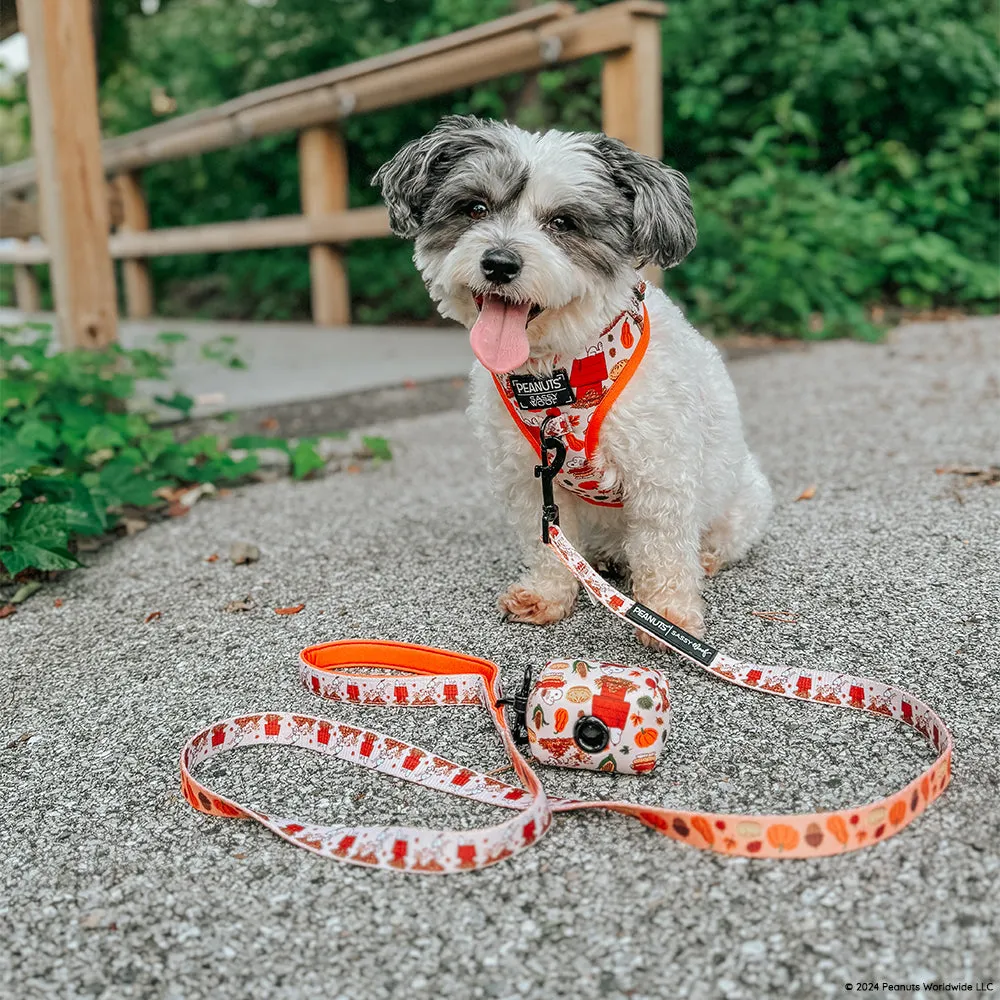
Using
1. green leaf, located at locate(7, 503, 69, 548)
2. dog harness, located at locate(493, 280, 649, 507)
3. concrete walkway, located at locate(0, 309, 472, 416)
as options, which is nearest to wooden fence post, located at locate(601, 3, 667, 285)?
concrete walkway, located at locate(0, 309, 472, 416)

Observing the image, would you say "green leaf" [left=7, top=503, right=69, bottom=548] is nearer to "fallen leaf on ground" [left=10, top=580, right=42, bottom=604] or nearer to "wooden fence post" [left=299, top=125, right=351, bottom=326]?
"fallen leaf on ground" [left=10, top=580, right=42, bottom=604]

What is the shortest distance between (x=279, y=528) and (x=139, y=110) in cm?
1284

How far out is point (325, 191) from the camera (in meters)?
9.69

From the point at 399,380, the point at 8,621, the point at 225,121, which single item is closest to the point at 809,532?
the point at 8,621

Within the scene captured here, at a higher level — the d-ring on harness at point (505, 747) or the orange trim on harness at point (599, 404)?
the orange trim on harness at point (599, 404)

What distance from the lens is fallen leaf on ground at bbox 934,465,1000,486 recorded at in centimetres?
429

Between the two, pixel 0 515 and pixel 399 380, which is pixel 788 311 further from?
pixel 0 515

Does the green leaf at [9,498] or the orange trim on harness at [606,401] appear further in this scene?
the green leaf at [9,498]

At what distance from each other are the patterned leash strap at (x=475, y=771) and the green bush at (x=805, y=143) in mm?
6329

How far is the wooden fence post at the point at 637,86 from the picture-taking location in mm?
6461

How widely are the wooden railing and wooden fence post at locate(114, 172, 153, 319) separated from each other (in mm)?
14

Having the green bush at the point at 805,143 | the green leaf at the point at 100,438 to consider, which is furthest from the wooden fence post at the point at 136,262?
the green leaf at the point at 100,438

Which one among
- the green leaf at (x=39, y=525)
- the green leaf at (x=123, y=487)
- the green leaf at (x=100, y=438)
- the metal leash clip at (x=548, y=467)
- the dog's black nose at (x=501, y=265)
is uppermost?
the dog's black nose at (x=501, y=265)

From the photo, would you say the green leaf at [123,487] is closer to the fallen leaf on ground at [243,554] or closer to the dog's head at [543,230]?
the fallen leaf on ground at [243,554]
